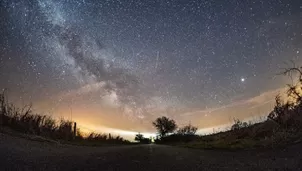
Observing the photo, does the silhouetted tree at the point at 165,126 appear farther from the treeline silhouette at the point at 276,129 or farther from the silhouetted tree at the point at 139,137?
the treeline silhouette at the point at 276,129

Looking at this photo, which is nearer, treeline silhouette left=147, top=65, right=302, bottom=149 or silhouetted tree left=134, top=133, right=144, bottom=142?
treeline silhouette left=147, top=65, right=302, bottom=149

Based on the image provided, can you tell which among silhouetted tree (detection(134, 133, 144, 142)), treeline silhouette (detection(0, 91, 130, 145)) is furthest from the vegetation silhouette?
treeline silhouette (detection(0, 91, 130, 145))

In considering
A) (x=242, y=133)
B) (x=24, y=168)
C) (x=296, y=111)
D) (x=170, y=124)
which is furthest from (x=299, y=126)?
(x=170, y=124)

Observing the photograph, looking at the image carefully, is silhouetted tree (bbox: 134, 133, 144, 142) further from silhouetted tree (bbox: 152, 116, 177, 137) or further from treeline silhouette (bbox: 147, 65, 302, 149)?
treeline silhouette (bbox: 147, 65, 302, 149)

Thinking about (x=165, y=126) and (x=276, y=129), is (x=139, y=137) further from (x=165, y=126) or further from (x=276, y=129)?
(x=276, y=129)

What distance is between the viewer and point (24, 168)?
222 inches

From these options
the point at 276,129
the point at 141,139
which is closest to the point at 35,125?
the point at 276,129

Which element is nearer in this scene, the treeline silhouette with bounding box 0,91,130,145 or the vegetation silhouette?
the treeline silhouette with bounding box 0,91,130,145

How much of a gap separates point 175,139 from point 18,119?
17.1 metres

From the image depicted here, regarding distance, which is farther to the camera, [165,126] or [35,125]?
[165,126]

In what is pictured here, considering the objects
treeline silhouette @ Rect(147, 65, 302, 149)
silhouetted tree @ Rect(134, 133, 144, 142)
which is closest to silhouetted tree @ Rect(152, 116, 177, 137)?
silhouetted tree @ Rect(134, 133, 144, 142)

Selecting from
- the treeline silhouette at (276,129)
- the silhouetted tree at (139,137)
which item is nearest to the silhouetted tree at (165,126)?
the silhouetted tree at (139,137)

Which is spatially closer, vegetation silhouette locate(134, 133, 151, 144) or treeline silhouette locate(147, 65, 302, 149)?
treeline silhouette locate(147, 65, 302, 149)

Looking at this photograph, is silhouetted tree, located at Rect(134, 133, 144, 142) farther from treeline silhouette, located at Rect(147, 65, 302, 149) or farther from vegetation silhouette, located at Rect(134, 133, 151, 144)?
treeline silhouette, located at Rect(147, 65, 302, 149)
